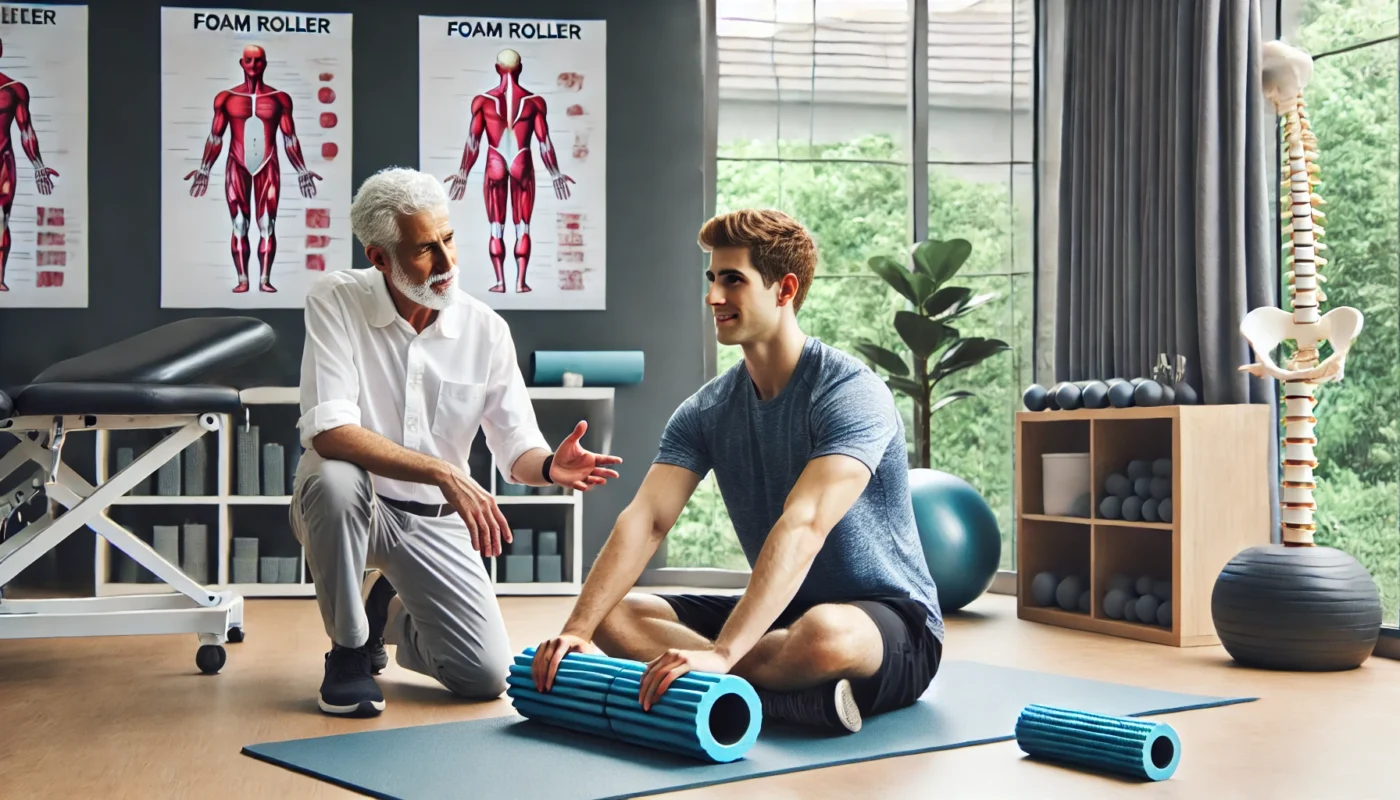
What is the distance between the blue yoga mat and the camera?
2.06 meters

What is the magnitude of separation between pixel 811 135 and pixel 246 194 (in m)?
2.37

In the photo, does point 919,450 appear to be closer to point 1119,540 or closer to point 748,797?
point 1119,540

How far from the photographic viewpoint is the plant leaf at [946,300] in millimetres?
4922

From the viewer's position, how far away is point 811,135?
5.60 meters

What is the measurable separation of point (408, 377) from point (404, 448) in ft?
0.73

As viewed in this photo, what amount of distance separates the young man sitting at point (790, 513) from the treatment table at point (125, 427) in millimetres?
1254

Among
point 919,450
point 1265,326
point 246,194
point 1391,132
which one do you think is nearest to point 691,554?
point 919,450

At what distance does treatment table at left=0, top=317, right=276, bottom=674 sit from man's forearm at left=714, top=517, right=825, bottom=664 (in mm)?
1622

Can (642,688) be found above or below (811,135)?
below

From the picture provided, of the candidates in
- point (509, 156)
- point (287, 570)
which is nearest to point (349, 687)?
point (287, 570)

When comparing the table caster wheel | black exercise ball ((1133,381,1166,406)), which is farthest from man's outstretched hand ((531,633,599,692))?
black exercise ball ((1133,381,1166,406))

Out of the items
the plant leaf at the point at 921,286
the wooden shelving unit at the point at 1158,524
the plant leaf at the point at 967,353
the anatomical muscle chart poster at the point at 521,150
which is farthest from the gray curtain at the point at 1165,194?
the anatomical muscle chart poster at the point at 521,150

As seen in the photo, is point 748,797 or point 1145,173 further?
point 1145,173

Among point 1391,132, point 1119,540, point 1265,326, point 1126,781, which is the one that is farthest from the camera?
point 1119,540
